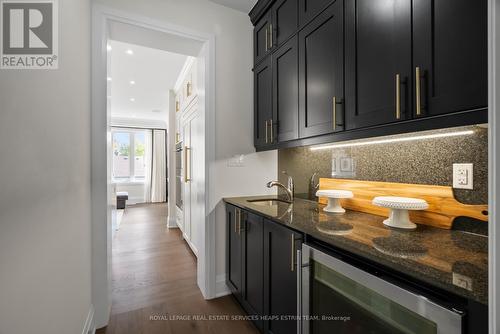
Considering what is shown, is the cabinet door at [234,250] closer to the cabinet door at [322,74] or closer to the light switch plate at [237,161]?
the light switch plate at [237,161]

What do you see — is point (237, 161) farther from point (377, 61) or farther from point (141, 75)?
point (141, 75)

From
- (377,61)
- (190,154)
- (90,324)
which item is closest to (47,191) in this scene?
(90,324)

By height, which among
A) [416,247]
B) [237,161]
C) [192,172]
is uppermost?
[237,161]

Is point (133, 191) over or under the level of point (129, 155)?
under

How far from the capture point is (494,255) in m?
0.48

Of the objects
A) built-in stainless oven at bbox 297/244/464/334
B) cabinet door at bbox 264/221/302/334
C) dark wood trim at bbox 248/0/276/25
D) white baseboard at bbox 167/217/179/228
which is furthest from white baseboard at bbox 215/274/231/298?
white baseboard at bbox 167/217/179/228

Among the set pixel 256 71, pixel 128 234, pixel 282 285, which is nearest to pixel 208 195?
pixel 282 285

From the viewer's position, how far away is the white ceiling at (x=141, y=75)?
10.9 ft

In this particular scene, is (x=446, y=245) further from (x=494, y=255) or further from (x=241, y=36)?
(x=241, y=36)

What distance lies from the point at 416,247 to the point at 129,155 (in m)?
8.73

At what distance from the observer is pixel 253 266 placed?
1.70 meters

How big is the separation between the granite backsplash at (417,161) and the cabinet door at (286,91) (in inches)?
14.2

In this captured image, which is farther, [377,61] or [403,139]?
[403,139]

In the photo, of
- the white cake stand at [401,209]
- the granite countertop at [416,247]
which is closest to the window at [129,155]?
the granite countertop at [416,247]
